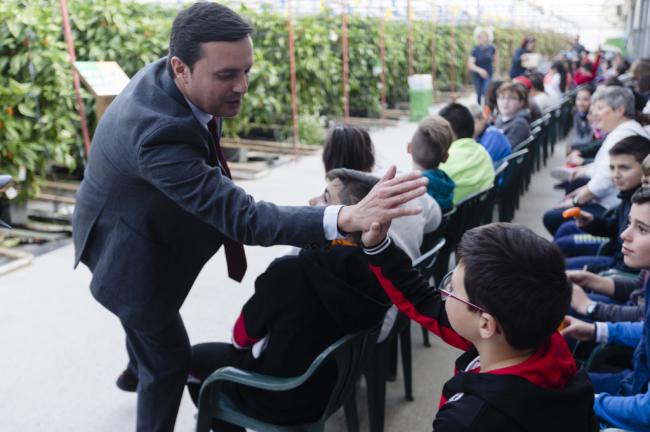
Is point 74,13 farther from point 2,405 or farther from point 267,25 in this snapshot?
point 2,405

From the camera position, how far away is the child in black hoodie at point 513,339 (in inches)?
44.3

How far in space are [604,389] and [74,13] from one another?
5.67 meters

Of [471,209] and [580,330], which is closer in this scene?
[580,330]

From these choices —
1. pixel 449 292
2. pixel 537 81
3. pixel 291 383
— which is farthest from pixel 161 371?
pixel 537 81

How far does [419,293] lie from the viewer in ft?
5.39

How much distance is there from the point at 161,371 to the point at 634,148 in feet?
7.25

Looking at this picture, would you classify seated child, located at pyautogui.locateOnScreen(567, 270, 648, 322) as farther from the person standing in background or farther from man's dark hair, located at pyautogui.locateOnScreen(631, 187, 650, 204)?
the person standing in background

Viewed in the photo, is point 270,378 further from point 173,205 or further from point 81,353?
point 81,353

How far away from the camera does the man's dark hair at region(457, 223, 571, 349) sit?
3.83 ft

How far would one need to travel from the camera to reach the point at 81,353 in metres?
3.08

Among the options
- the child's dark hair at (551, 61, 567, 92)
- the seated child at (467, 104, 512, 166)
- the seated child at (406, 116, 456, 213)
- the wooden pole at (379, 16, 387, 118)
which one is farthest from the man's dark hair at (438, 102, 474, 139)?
the child's dark hair at (551, 61, 567, 92)

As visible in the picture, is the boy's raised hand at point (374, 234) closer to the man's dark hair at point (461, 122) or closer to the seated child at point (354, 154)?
the seated child at point (354, 154)

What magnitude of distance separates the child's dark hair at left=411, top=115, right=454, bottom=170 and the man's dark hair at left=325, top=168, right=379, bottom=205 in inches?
42.8

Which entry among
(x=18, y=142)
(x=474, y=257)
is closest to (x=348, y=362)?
(x=474, y=257)
